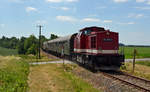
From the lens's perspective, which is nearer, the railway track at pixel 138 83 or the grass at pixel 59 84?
the railway track at pixel 138 83

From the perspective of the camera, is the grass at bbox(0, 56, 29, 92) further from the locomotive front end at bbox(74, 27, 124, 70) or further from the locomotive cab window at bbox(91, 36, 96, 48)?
the locomotive cab window at bbox(91, 36, 96, 48)

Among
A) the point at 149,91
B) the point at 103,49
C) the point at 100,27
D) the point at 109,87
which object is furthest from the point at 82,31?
the point at 149,91

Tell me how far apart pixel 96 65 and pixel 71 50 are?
9.43 meters

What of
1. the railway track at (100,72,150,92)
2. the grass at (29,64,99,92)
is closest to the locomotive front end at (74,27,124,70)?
the grass at (29,64,99,92)

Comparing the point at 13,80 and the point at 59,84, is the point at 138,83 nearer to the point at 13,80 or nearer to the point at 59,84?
the point at 59,84

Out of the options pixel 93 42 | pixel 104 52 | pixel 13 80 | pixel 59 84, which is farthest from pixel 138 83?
pixel 13 80

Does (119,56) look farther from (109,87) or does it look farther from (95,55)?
(109,87)

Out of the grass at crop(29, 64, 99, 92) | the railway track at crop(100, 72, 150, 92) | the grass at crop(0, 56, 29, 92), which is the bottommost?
the grass at crop(29, 64, 99, 92)

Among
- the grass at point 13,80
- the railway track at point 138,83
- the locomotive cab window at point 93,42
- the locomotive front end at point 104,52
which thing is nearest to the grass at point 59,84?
the grass at point 13,80

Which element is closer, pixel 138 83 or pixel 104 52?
pixel 138 83

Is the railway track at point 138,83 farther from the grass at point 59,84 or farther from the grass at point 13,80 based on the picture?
the grass at point 13,80

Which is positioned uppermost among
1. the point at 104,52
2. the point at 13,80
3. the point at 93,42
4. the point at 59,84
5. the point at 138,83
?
the point at 93,42

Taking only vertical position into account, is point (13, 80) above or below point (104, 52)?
below

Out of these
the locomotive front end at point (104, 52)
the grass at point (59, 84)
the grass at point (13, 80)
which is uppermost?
the locomotive front end at point (104, 52)
